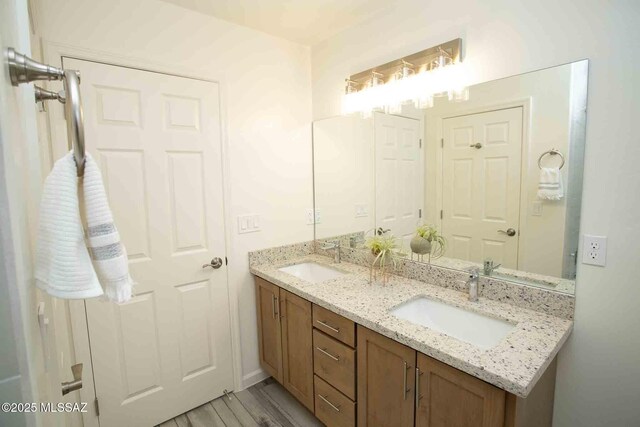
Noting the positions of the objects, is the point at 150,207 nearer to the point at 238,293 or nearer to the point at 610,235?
the point at 238,293

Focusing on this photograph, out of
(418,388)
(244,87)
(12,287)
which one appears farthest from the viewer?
(244,87)

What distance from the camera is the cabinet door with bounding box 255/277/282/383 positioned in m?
2.03

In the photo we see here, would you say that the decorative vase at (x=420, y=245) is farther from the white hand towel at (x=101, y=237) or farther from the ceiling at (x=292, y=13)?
the white hand towel at (x=101, y=237)

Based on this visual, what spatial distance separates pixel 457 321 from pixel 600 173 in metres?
0.85

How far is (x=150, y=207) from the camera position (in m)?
1.78

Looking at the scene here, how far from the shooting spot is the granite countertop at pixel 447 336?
1.00 m

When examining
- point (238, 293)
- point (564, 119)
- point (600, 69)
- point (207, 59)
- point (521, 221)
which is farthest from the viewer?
point (238, 293)

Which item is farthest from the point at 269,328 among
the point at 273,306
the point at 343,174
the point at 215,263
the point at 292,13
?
the point at 292,13

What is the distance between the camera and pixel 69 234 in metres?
0.52

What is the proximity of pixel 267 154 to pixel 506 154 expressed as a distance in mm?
1475

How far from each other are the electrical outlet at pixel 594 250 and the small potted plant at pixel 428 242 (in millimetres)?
606

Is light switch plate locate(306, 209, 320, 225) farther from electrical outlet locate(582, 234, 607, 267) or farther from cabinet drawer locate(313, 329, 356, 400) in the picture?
electrical outlet locate(582, 234, 607, 267)

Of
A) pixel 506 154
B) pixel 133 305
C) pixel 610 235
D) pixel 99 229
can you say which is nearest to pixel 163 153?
pixel 133 305

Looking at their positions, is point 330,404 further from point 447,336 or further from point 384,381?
point 447,336
